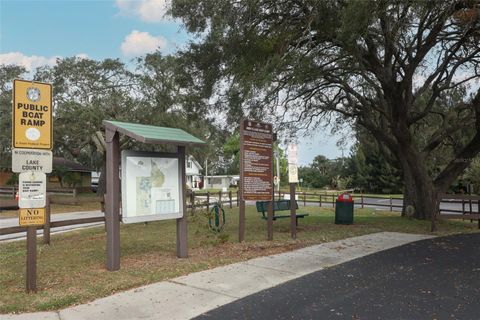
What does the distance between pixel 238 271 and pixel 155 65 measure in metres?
25.0

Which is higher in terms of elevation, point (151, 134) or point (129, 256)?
point (151, 134)

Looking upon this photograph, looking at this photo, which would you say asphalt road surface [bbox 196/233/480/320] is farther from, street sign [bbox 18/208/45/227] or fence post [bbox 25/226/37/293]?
street sign [bbox 18/208/45/227]

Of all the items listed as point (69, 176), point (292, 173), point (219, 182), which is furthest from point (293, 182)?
point (219, 182)

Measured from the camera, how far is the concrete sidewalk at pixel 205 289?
18.6ft

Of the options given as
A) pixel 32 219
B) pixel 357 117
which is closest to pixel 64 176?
pixel 357 117

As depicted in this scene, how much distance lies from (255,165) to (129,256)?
3.78 meters

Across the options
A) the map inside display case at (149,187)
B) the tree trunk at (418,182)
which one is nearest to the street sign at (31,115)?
the map inside display case at (149,187)

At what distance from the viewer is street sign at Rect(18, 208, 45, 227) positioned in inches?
258

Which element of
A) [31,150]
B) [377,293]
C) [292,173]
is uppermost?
[31,150]

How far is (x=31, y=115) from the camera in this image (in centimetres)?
669

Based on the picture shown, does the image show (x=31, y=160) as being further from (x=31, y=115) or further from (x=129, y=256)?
(x=129, y=256)

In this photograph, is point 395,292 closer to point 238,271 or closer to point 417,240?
point 238,271

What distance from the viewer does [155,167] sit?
8805 millimetres

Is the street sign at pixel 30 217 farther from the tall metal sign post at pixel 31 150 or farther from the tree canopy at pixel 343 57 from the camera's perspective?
the tree canopy at pixel 343 57
